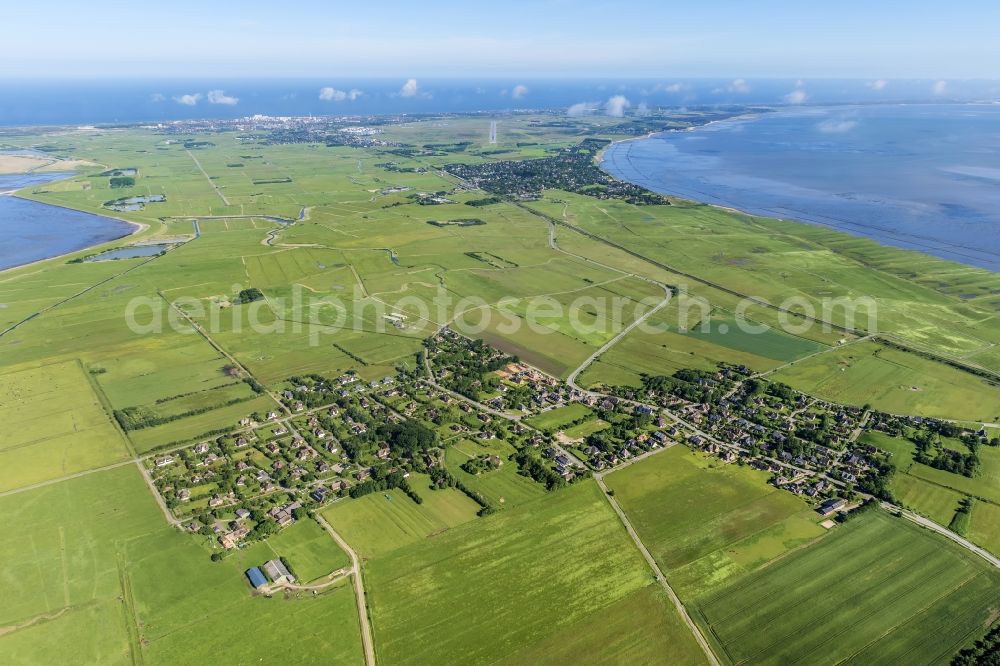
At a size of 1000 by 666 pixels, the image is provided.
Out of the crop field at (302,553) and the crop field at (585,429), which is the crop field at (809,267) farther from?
the crop field at (302,553)

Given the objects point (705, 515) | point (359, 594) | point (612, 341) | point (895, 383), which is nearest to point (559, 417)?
point (705, 515)

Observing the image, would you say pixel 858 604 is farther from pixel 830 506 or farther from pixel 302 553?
pixel 302 553

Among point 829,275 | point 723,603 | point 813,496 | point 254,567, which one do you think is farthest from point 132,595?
point 829,275

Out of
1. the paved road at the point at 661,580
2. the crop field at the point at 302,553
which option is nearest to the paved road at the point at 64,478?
the crop field at the point at 302,553

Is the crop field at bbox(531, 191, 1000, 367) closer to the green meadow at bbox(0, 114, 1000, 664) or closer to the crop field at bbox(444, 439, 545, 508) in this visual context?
the green meadow at bbox(0, 114, 1000, 664)

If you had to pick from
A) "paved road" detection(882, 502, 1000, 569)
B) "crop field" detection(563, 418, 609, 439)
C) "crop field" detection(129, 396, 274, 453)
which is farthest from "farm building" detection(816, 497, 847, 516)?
"crop field" detection(129, 396, 274, 453)

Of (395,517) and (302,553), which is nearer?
(302,553)
